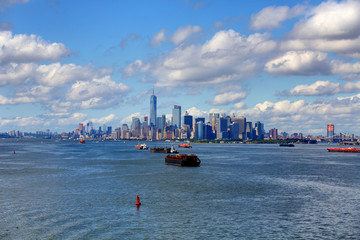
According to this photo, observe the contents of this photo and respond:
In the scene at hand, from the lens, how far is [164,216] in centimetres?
5138

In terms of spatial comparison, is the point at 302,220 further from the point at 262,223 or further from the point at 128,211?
the point at 128,211

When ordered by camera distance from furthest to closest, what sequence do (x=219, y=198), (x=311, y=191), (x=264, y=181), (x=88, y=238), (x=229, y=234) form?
(x=264, y=181) → (x=311, y=191) → (x=219, y=198) → (x=229, y=234) → (x=88, y=238)

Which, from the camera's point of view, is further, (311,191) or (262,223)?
(311,191)

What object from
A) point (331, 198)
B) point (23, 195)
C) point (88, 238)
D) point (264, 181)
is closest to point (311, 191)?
point (331, 198)

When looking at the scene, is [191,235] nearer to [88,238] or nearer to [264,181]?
[88,238]

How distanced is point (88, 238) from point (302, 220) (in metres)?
29.3

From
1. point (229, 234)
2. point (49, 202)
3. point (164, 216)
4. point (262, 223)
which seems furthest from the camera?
point (49, 202)

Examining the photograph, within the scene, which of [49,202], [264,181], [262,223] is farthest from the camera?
[264,181]

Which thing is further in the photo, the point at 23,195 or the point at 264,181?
the point at 264,181

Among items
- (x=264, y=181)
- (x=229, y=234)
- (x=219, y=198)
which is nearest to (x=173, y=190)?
(x=219, y=198)

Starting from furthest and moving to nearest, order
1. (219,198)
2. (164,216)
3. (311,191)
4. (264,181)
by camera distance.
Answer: (264,181) → (311,191) → (219,198) → (164,216)

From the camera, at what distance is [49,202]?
197 feet

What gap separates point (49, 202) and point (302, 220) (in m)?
41.1

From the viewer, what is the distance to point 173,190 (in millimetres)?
75812
